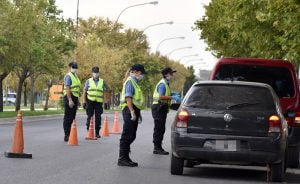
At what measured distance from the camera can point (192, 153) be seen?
1230 centimetres

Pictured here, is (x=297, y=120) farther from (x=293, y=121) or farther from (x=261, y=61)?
(x=261, y=61)

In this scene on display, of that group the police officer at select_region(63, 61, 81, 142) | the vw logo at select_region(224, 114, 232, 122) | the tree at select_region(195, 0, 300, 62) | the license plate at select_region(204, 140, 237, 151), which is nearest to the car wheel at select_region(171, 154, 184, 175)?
the license plate at select_region(204, 140, 237, 151)

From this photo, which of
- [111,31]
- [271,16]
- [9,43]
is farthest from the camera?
[111,31]

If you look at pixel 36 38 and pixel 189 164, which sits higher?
pixel 36 38

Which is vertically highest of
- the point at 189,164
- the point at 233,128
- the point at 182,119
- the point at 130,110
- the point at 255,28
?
the point at 255,28

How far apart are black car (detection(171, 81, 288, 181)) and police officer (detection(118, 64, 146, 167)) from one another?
1.72 metres

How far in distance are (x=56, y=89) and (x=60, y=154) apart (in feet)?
201

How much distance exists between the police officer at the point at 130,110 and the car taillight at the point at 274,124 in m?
2.70

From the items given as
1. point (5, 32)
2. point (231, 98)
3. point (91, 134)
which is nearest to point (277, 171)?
point (231, 98)

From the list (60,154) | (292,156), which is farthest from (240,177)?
(60,154)

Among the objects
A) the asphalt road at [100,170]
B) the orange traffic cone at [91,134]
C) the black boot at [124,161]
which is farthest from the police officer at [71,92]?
the black boot at [124,161]

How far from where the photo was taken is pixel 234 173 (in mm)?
13883

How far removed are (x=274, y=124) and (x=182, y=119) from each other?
1342 mm

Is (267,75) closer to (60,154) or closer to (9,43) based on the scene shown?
(60,154)
